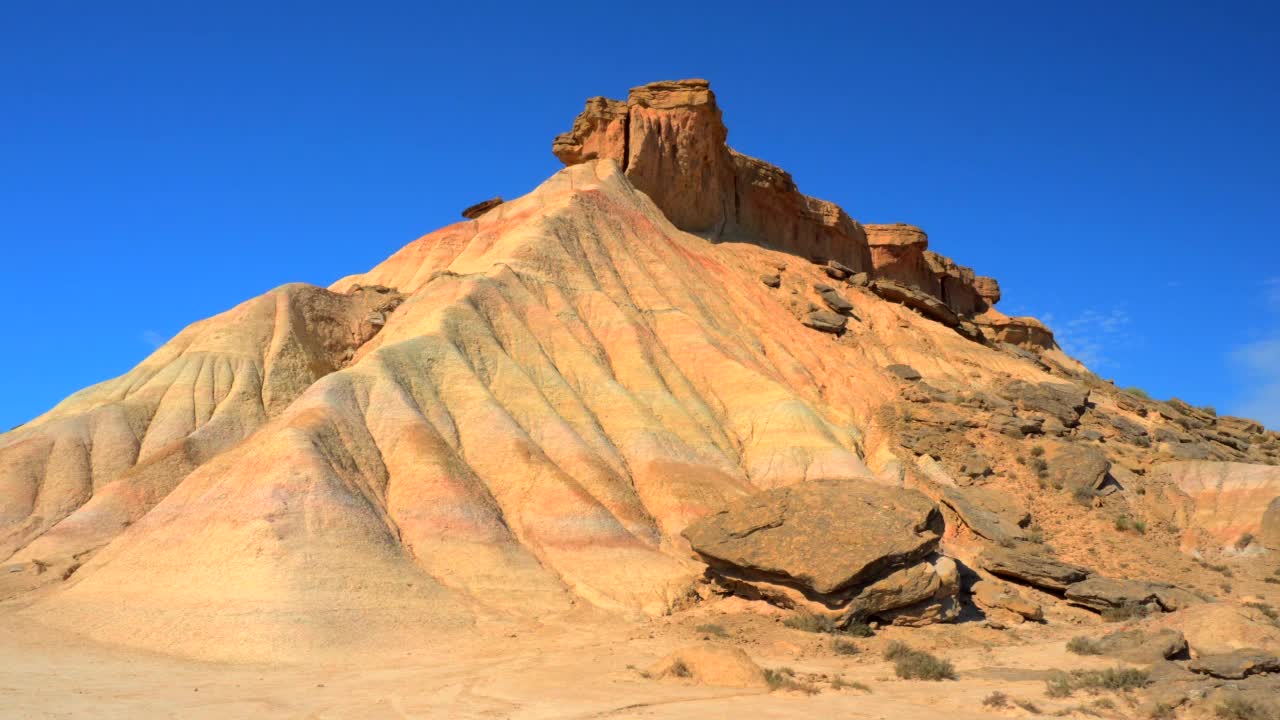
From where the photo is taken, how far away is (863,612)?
2091 cm

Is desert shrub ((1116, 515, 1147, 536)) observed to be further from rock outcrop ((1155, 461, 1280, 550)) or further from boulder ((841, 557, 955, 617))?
boulder ((841, 557, 955, 617))

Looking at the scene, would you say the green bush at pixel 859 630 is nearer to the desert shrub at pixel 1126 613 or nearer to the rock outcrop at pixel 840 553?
Answer: the rock outcrop at pixel 840 553

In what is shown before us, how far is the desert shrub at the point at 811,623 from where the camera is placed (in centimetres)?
2055

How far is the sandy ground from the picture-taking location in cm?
1396

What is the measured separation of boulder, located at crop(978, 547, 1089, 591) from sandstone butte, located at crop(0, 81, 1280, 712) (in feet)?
0.24

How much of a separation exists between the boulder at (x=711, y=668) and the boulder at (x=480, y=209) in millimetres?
38099

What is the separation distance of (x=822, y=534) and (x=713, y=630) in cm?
346

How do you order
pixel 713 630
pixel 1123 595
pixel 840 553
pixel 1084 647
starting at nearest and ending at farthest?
pixel 1084 647
pixel 713 630
pixel 840 553
pixel 1123 595

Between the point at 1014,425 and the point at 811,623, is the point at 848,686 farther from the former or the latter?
the point at 1014,425

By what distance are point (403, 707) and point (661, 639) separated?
23.2ft

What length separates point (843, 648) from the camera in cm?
1930

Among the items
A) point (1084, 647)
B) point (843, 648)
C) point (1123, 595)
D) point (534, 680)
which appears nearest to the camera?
point (534, 680)

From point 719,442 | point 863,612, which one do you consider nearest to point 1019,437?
point 719,442

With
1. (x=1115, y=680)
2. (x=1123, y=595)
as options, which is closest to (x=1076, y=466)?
(x=1123, y=595)
